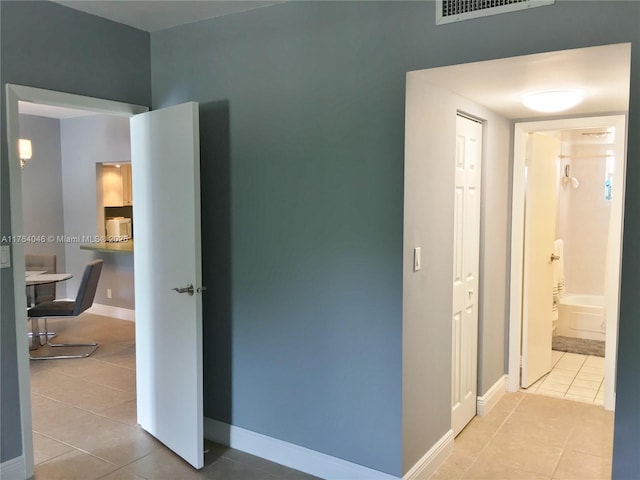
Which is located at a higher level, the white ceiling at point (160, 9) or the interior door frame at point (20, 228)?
the white ceiling at point (160, 9)

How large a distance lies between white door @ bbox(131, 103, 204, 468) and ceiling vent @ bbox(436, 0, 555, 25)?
1.29 meters

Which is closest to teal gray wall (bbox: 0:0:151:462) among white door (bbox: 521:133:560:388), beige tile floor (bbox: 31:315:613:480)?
beige tile floor (bbox: 31:315:613:480)

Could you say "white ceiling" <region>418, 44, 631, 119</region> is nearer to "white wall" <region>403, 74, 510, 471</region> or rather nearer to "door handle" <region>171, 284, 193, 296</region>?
"white wall" <region>403, 74, 510, 471</region>

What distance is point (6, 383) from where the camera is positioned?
9.02ft

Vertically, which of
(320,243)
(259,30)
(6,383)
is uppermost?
(259,30)

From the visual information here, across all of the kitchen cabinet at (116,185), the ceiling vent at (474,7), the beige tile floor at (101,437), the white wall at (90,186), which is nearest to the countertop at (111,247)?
the white wall at (90,186)

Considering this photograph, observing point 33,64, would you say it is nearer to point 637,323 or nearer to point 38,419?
point 38,419

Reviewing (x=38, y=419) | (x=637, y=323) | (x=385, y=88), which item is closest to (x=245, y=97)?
(x=385, y=88)

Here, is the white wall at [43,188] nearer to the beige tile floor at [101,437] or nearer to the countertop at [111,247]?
the countertop at [111,247]

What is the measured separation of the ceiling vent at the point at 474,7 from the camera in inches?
85.3

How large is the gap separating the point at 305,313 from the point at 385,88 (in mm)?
1178

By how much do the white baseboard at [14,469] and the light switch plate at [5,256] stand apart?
98 centimetres

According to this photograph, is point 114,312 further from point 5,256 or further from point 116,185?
point 5,256

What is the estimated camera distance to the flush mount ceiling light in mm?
2898
